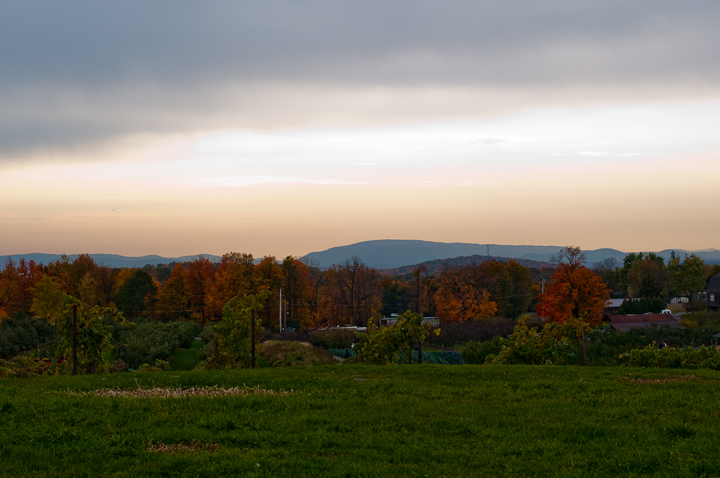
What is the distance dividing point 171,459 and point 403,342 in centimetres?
1089

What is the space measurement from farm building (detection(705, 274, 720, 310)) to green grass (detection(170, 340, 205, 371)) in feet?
230

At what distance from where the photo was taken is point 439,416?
7016 millimetres

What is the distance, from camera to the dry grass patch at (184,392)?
27.8 feet

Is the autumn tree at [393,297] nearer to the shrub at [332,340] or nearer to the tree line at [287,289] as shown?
the tree line at [287,289]

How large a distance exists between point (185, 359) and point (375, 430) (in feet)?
89.2

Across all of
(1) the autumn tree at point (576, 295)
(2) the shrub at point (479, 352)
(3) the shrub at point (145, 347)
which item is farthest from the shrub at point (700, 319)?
(3) the shrub at point (145, 347)

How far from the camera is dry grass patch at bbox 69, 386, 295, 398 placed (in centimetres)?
846

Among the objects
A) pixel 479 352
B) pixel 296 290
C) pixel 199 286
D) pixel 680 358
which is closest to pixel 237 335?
pixel 680 358

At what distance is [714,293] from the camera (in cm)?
7419

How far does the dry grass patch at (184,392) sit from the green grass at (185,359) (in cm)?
2020

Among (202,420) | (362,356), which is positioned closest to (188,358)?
(362,356)

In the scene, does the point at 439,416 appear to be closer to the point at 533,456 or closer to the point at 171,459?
the point at 533,456

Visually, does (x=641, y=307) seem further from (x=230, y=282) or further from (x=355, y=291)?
(x=230, y=282)

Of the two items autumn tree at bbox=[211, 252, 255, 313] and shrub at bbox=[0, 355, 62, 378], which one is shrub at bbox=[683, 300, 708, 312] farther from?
shrub at bbox=[0, 355, 62, 378]
